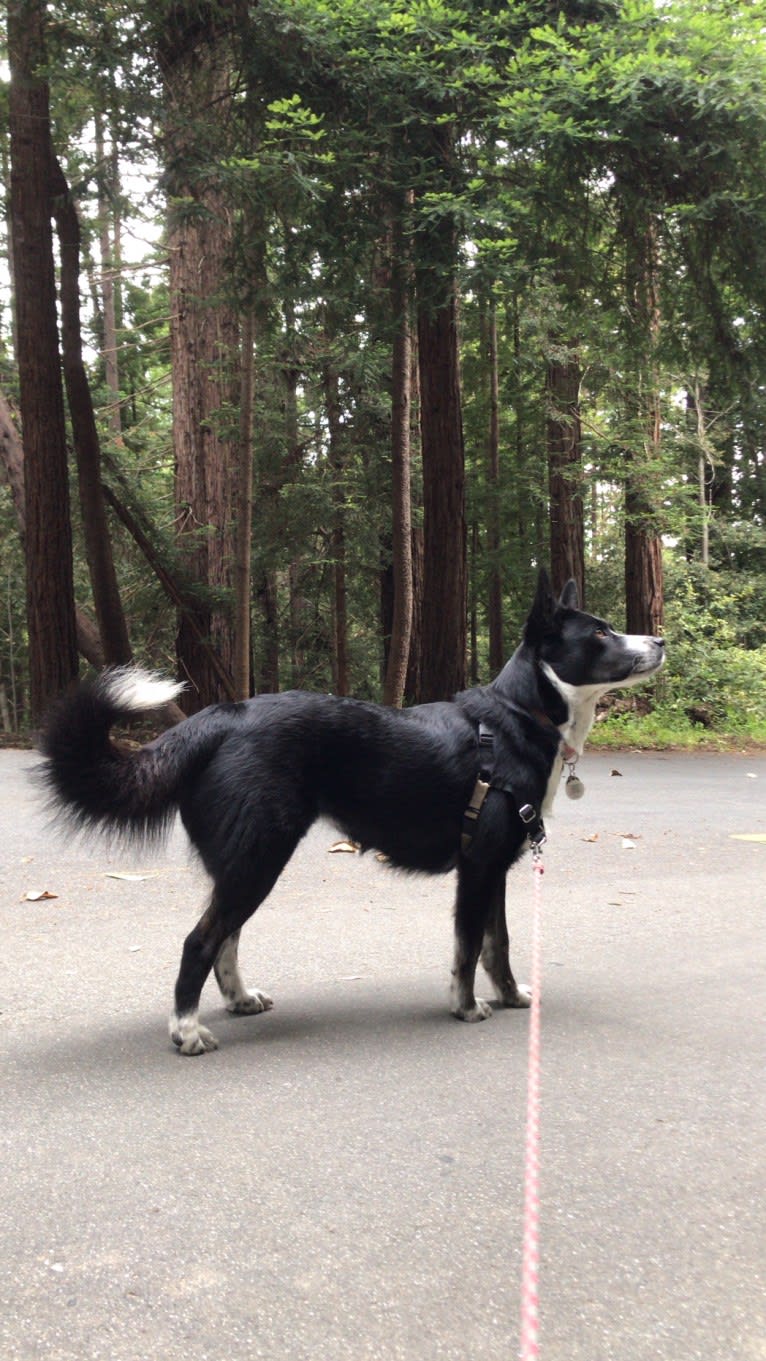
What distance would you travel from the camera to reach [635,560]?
709 inches

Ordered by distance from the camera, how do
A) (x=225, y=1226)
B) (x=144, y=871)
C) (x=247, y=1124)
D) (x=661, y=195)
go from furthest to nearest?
(x=661, y=195) → (x=144, y=871) → (x=247, y=1124) → (x=225, y=1226)

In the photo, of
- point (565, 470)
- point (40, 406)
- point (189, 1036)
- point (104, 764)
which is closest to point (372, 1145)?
point (189, 1036)

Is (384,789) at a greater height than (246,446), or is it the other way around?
(246,446)

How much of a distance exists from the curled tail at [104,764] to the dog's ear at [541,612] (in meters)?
1.43

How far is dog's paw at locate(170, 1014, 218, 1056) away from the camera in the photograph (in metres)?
3.56

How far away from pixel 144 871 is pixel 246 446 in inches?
349

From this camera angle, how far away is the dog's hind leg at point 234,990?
4.00 metres

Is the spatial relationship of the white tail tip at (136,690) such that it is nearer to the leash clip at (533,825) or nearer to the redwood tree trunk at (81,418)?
the leash clip at (533,825)

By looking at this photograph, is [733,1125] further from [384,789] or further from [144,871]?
[144,871]

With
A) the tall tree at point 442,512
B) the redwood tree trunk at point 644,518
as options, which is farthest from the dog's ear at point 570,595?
the redwood tree trunk at point 644,518

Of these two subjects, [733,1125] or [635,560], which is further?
[635,560]

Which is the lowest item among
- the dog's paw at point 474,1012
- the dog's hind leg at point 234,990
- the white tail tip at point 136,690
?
the dog's paw at point 474,1012

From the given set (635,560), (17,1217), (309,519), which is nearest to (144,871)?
(17,1217)

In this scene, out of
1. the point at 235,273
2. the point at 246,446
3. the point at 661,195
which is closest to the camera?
the point at 661,195
